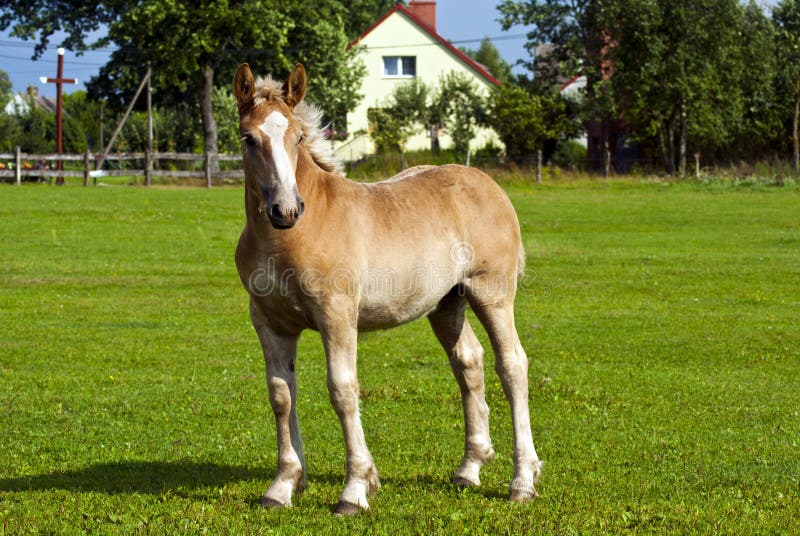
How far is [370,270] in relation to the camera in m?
6.48

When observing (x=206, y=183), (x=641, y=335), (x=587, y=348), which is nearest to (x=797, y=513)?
(x=587, y=348)

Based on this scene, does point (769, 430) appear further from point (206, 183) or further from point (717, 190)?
point (206, 183)

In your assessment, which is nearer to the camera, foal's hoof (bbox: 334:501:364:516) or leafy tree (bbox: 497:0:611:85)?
foal's hoof (bbox: 334:501:364:516)

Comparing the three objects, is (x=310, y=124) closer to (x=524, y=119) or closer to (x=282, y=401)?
(x=282, y=401)

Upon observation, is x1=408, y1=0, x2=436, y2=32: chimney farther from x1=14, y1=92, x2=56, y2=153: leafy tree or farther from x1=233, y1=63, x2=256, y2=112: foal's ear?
x1=233, y1=63, x2=256, y2=112: foal's ear

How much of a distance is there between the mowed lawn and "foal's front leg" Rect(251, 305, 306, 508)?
0.50 feet

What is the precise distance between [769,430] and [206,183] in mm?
40326

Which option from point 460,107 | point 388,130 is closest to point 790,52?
point 460,107

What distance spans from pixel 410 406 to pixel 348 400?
11.8 feet

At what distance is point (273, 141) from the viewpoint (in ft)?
19.5

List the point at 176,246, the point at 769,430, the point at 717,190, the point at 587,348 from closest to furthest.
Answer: the point at 769,430 → the point at 587,348 → the point at 176,246 → the point at 717,190

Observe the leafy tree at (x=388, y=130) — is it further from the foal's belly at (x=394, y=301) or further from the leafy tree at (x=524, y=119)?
the foal's belly at (x=394, y=301)

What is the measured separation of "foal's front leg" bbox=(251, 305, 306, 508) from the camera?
654 centimetres

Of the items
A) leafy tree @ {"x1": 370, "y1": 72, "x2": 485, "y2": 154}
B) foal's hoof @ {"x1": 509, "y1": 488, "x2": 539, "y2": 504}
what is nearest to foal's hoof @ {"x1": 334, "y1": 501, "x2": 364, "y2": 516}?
foal's hoof @ {"x1": 509, "y1": 488, "x2": 539, "y2": 504}
